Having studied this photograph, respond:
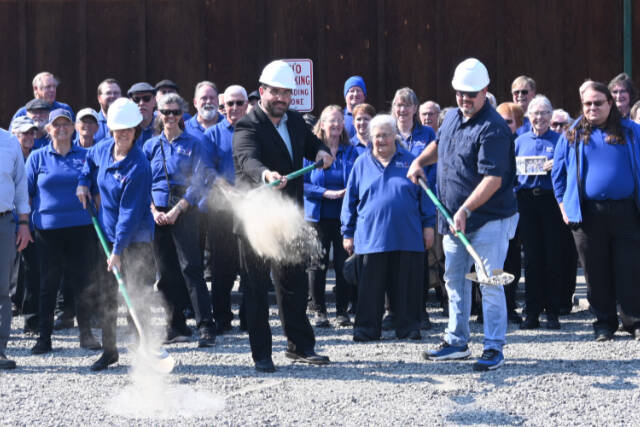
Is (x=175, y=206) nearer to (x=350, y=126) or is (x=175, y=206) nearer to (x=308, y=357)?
(x=308, y=357)

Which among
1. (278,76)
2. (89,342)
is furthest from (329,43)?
(278,76)

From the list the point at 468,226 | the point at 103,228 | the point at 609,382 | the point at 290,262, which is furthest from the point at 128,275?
the point at 609,382

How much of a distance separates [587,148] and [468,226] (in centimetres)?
165

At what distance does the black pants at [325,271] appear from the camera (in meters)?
9.11

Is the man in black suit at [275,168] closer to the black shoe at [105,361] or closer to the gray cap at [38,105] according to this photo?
the black shoe at [105,361]

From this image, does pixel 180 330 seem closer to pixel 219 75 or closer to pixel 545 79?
pixel 219 75

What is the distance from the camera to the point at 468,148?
6980 millimetres

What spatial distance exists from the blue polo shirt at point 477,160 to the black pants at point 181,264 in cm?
223

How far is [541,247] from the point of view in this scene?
349 inches

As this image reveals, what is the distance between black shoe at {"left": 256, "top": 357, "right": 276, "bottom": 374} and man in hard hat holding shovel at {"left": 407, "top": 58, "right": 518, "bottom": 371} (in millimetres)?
1401

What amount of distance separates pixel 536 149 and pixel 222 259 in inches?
115

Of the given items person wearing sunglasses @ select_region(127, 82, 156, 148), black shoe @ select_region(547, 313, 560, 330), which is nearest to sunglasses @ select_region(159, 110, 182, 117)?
person wearing sunglasses @ select_region(127, 82, 156, 148)

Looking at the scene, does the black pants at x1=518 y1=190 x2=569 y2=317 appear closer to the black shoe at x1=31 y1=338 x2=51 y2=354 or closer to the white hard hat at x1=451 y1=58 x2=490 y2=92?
the white hard hat at x1=451 y1=58 x2=490 y2=92

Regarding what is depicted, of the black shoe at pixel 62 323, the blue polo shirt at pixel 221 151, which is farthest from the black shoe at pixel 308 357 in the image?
the black shoe at pixel 62 323
